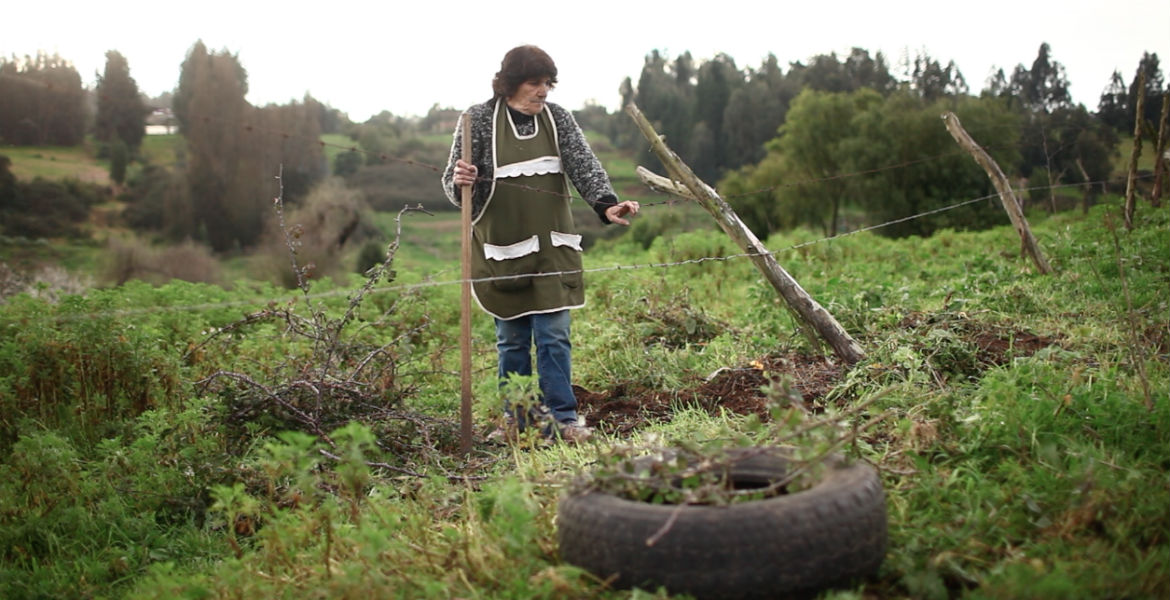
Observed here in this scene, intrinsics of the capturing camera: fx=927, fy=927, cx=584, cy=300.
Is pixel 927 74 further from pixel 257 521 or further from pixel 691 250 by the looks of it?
pixel 257 521

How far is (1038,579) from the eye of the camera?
2.42 metres

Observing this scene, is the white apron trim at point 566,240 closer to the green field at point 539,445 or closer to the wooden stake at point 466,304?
the green field at point 539,445

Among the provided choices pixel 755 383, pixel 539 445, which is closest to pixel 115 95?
pixel 539 445

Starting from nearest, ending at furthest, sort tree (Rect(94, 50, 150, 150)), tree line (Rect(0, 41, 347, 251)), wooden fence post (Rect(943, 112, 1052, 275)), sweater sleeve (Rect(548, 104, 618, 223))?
sweater sleeve (Rect(548, 104, 618, 223)), wooden fence post (Rect(943, 112, 1052, 275)), tree (Rect(94, 50, 150, 150)), tree line (Rect(0, 41, 347, 251))

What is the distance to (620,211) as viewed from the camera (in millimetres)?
4645

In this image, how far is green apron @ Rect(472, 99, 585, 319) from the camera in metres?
4.66

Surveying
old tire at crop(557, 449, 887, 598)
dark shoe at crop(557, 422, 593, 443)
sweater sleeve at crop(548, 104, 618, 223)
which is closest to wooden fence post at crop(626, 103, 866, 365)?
sweater sleeve at crop(548, 104, 618, 223)

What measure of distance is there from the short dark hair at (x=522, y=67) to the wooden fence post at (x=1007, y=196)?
5.26 m

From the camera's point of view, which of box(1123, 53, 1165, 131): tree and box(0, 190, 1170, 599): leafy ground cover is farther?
box(1123, 53, 1165, 131): tree

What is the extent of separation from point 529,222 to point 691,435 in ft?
4.54

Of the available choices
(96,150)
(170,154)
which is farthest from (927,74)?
(96,150)

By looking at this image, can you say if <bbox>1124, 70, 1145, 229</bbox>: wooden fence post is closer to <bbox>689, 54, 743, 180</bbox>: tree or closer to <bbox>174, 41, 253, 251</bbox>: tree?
<bbox>174, 41, 253, 251</bbox>: tree

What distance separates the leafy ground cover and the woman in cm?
40

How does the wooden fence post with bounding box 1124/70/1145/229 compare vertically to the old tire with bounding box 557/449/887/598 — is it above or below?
above
